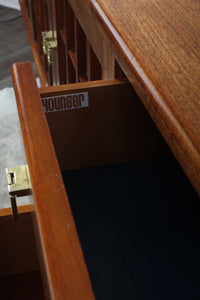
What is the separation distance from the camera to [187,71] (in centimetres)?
36

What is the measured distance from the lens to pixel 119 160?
626 mm

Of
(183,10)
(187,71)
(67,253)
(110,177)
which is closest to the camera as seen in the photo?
(67,253)

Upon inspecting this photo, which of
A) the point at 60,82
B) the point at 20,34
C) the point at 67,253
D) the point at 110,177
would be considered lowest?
the point at 67,253

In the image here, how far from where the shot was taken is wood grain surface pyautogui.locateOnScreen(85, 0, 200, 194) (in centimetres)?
31

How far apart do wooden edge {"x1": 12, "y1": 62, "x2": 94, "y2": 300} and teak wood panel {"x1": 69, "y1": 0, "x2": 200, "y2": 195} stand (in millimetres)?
108

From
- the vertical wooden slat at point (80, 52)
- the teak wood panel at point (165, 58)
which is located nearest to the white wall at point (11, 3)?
the vertical wooden slat at point (80, 52)

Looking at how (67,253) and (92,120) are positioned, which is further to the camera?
(92,120)

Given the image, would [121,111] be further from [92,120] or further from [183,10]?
[183,10]

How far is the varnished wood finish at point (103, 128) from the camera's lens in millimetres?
522

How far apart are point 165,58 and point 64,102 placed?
19 centimetres

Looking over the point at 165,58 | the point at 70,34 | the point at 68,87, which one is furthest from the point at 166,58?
the point at 70,34

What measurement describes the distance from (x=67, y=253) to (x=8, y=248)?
367 millimetres

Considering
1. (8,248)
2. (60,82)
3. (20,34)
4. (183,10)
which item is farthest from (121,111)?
(20,34)

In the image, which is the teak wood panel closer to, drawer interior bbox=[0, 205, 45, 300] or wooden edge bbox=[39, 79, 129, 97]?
wooden edge bbox=[39, 79, 129, 97]
